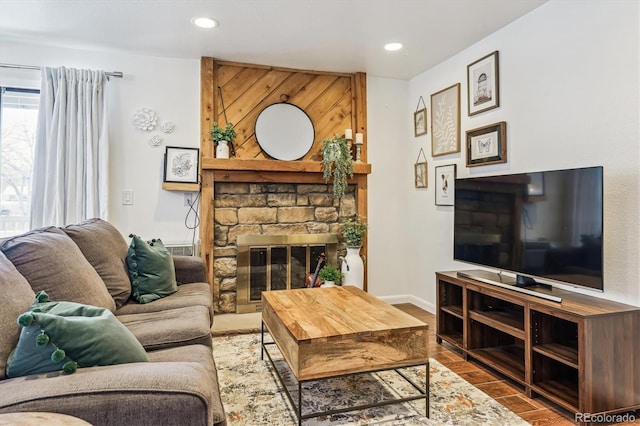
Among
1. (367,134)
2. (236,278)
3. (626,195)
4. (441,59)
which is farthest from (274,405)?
(441,59)

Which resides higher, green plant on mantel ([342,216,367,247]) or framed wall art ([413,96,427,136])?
framed wall art ([413,96,427,136])

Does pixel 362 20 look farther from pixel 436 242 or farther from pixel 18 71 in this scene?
pixel 18 71

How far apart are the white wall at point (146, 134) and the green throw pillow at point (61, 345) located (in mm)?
2598

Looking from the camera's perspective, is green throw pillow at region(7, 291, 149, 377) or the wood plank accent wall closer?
green throw pillow at region(7, 291, 149, 377)

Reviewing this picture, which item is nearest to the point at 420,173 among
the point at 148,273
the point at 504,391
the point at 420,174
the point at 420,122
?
the point at 420,174

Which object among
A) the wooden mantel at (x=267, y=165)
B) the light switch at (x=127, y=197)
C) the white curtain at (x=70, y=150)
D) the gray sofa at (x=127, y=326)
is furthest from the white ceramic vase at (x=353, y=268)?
the white curtain at (x=70, y=150)

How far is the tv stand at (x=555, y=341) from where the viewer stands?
1.93 m

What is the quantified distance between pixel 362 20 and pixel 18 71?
291cm

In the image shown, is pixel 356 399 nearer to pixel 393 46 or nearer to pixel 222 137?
pixel 222 137

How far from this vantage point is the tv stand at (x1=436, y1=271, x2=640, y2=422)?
1.93m

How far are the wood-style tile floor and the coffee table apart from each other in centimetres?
49

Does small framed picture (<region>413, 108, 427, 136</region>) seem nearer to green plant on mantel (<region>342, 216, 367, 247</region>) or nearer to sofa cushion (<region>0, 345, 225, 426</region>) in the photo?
green plant on mantel (<region>342, 216, 367, 247</region>)

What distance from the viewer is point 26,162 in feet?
11.4

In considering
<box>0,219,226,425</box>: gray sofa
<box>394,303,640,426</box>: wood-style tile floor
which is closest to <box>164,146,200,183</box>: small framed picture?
<box>0,219,226,425</box>: gray sofa
